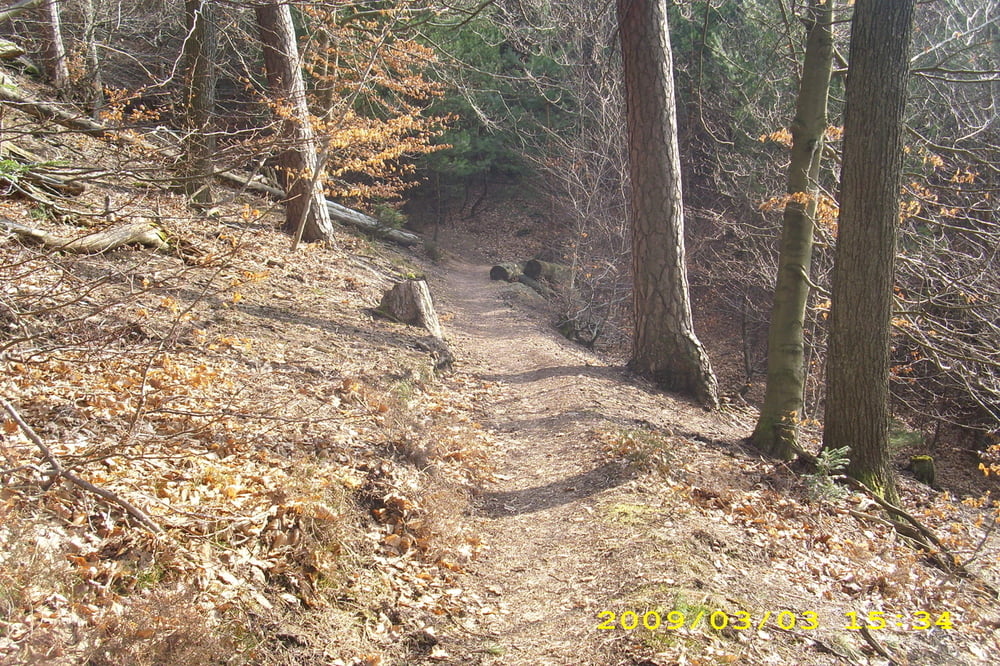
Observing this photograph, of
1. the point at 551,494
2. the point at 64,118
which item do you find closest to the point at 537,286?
the point at 551,494

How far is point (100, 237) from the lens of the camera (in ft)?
22.2

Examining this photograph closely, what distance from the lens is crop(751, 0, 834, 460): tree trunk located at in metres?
7.41

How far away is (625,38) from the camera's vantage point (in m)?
8.93

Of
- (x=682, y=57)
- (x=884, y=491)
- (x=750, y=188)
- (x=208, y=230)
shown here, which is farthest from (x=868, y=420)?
(x=682, y=57)

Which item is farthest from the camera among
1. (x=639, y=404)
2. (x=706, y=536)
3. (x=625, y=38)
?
(x=625, y=38)

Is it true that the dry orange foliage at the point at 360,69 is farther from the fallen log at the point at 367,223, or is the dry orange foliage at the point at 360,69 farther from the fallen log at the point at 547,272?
the fallen log at the point at 547,272

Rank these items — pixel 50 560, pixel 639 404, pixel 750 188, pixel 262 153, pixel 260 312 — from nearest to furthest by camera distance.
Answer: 1. pixel 50 560
2. pixel 262 153
3. pixel 260 312
4. pixel 639 404
5. pixel 750 188

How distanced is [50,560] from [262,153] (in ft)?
7.33

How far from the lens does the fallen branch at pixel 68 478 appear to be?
291 centimetres

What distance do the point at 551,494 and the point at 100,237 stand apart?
5.30 m

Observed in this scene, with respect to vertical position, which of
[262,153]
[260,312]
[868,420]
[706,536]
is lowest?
[706,536]

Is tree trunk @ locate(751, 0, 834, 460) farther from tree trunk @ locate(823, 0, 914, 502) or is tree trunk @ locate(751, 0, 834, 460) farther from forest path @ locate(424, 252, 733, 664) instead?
tree trunk @ locate(823, 0, 914, 502)

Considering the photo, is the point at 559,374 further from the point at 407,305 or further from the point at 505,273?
the point at 505,273

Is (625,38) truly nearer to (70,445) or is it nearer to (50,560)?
(70,445)
